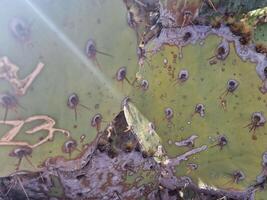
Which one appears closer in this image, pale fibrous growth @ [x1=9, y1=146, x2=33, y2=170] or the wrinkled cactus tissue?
the wrinkled cactus tissue

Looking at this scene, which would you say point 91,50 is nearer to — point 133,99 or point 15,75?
point 15,75

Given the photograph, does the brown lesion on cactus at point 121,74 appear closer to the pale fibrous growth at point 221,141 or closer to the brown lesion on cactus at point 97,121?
the brown lesion on cactus at point 97,121

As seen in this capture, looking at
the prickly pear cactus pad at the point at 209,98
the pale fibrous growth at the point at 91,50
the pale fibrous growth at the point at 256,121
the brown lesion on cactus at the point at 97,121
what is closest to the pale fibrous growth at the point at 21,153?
the brown lesion on cactus at the point at 97,121

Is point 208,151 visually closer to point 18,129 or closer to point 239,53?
point 239,53

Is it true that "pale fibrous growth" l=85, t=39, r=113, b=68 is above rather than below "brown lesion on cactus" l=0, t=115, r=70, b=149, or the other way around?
above

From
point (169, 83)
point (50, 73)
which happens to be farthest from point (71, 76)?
point (169, 83)

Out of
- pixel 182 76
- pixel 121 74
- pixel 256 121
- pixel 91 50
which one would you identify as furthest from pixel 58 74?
pixel 256 121

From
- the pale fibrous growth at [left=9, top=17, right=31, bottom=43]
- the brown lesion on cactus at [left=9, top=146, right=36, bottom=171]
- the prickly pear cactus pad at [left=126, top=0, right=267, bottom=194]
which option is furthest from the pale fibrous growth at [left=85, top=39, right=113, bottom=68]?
the prickly pear cactus pad at [left=126, top=0, right=267, bottom=194]

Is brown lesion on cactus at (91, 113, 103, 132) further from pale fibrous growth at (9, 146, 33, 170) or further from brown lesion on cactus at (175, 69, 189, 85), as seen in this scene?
brown lesion on cactus at (175, 69, 189, 85)
